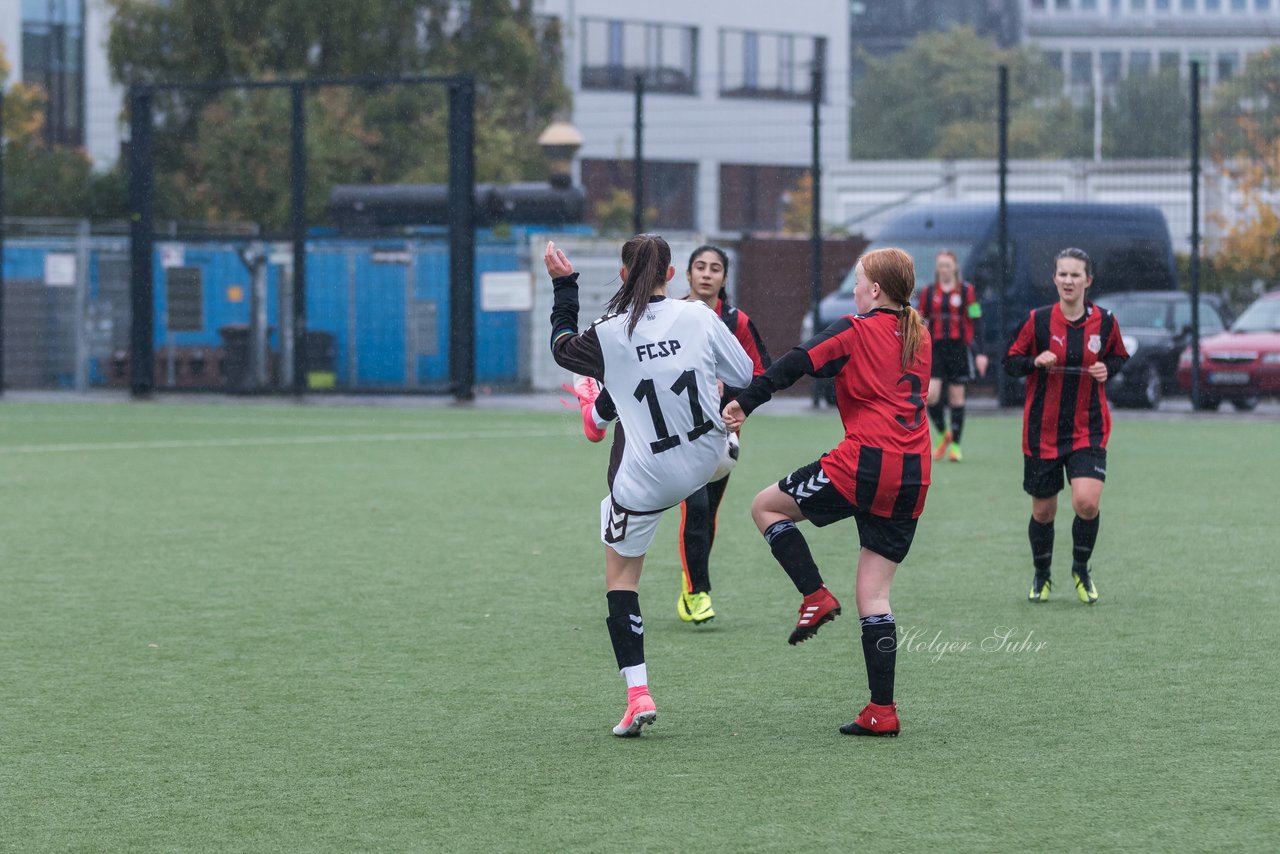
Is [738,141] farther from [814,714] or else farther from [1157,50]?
[1157,50]

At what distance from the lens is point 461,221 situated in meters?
25.3

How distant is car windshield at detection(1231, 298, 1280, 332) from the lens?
79.7 feet

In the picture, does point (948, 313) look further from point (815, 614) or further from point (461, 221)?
point (815, 614)

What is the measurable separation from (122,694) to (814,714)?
2508 millimetres

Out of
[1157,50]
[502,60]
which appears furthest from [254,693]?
[1157,50]

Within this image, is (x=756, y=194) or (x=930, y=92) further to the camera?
(x=930, y=92)

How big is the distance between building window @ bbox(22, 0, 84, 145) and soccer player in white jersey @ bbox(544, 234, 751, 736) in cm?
4870

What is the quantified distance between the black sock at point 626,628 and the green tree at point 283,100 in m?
30.2

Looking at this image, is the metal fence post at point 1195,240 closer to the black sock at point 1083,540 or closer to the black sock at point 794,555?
the black sock at point 1083,540

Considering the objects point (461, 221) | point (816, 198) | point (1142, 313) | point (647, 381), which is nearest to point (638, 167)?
point (816, 198)

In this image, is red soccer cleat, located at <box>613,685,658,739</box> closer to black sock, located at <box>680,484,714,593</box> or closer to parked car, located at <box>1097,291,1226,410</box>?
black sock, located at <box>680,484,714,593</box>

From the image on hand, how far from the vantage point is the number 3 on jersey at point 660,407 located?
20.1 ft

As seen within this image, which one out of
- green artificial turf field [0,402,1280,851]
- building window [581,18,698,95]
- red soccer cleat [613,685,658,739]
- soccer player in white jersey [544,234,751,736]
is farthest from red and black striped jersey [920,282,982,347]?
building window [581,18,698,95]

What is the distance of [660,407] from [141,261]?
71.6 feet
